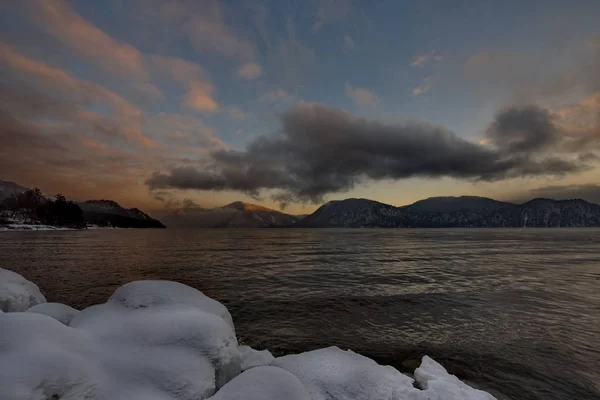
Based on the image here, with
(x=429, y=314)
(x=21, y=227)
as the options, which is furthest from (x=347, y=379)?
(x=21, y=227)

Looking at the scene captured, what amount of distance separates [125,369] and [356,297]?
667 inches

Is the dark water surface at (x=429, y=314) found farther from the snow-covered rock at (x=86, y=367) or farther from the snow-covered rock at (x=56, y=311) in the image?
the snow-covered rock at (x=56, y=311)

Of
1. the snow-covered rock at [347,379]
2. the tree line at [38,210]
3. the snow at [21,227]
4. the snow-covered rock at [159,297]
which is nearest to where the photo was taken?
the snow-covered rock at [347,379]

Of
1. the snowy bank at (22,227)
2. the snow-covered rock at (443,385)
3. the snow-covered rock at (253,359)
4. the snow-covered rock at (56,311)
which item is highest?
the snow-covered rock at (56,311)

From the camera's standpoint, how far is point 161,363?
6.38m

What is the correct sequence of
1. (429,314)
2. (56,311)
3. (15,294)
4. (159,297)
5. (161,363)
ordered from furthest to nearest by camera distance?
(429,314)
(15,294)
(56,311)
(159,297)
(161,363)

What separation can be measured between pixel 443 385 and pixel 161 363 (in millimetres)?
7447

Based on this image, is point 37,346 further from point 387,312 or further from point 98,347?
point 387,312

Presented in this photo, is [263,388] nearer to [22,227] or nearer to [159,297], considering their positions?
[159,297]

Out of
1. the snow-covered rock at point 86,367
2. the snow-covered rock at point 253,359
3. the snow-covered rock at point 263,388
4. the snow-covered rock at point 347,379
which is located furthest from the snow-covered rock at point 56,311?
the snow-covered rock at point 263,388

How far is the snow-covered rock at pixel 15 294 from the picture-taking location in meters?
10.2

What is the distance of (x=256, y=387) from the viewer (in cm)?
556

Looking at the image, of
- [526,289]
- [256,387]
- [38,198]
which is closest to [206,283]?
[256,387]

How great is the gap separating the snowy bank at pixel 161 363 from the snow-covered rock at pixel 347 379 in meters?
0.03
